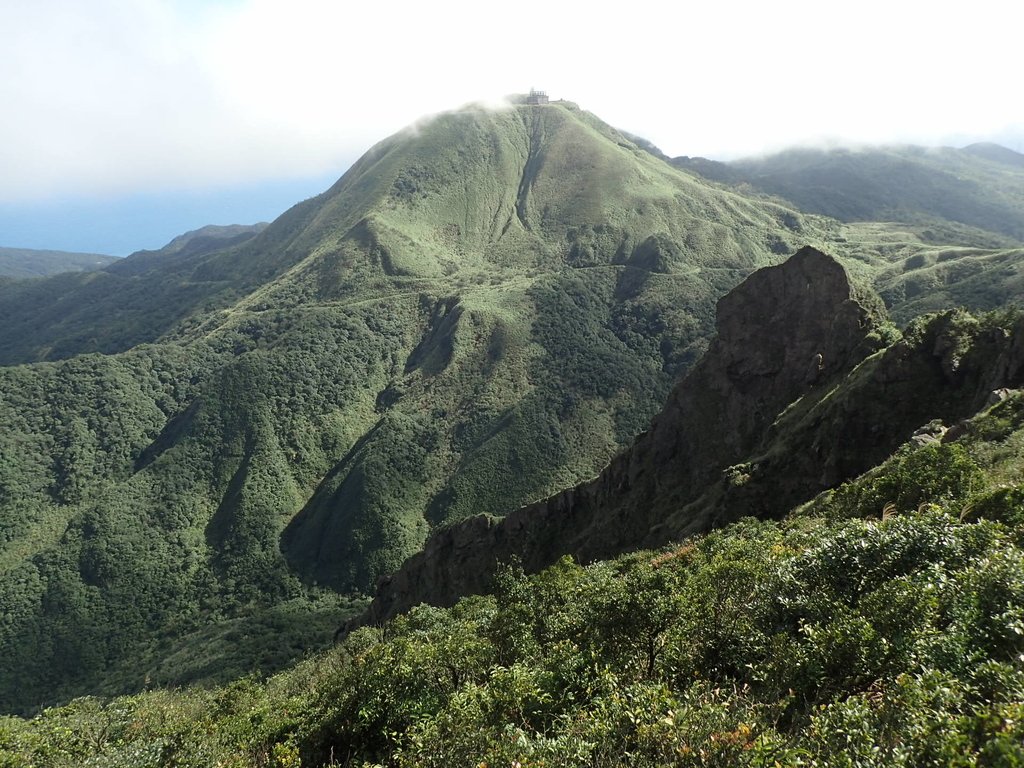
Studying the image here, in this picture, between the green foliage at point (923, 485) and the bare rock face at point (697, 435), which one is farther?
the bare rock face at point (697, 435)

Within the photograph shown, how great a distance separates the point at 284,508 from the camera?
185 meters

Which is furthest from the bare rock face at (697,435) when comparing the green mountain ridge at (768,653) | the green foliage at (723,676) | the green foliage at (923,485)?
the green foliage at (723,676)

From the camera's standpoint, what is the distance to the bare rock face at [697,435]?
75188 mm

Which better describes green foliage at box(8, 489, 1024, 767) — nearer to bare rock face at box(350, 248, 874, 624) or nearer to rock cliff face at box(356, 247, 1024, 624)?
rock cliff face at box(356, 247, 1024, 624)

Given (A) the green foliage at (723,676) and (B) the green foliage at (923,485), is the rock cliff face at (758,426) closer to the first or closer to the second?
(B) the green foliage at (923,485)

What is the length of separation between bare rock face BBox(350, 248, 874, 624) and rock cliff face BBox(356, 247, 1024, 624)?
197mm

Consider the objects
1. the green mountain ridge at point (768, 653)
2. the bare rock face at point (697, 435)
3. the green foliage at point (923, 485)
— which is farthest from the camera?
the bare rock face at point (697, 435)

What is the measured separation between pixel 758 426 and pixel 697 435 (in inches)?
326

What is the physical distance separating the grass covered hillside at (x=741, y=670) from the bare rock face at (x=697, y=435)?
40825 mm

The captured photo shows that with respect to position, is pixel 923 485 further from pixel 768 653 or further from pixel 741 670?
pixel 741 670

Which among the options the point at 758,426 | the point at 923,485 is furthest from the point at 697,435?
the point at 923,485

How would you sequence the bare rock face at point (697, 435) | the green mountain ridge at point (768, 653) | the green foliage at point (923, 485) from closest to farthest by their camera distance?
1. the green mountain ridge at point (768, 653)
2. the green foliage at point (923, 485)
3. the bare rock face at point (697, 435)

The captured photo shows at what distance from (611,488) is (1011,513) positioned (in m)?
61.5

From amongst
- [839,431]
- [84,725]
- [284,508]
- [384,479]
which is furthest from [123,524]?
[839,431]
